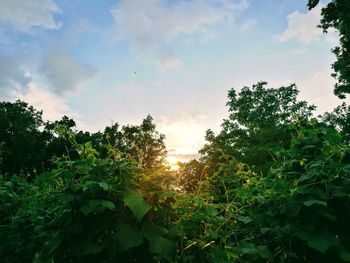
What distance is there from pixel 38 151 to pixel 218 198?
59564mm

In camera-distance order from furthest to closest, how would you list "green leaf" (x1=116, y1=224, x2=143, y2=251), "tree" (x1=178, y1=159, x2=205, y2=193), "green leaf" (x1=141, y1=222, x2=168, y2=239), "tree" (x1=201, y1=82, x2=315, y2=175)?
"tree" (x1=201, y1=82, x2=315, y2=175) → "tree" (x1=178, y1=159, x2=205, y2=193) → "green leaf" (x1=141, y1=222, x2=168, y2=239) → "green leaf" (x1=116, y1=224, x2=143, y2=251)

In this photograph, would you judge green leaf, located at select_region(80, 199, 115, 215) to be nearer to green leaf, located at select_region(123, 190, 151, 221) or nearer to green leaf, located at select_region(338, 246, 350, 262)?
green leaf, located at select_region(123, 190, 151, 221)

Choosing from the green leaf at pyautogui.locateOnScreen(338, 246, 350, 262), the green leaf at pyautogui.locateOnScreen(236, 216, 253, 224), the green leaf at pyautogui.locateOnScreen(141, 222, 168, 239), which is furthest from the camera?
the green leaf at pyautogui.locateOnScreen(236, 216, 253, 224)

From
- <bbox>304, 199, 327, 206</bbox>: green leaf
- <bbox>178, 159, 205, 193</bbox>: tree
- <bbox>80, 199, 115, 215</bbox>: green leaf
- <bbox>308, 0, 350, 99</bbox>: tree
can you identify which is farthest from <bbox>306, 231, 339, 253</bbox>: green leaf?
<bbox>308, 0, 350, 99</bbox>: tree

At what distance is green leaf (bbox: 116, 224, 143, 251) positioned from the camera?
2465mm

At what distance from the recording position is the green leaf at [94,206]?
251cm

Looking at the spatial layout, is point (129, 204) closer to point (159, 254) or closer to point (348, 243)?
point (159, 254)

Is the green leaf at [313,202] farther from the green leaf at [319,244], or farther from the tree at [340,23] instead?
the tree at [340,23]

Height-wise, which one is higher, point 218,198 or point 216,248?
point 218,198

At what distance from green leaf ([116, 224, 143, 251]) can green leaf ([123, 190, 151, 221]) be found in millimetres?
111

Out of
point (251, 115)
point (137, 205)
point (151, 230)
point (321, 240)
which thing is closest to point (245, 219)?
point (321, 240)

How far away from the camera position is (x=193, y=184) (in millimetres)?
3852

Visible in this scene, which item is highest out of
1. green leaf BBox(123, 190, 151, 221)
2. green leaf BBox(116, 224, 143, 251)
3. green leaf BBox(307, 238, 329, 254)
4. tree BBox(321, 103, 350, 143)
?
tree BBox(321, 103, 350, 143)

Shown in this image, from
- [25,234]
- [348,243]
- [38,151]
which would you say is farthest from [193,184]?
[38,151]
